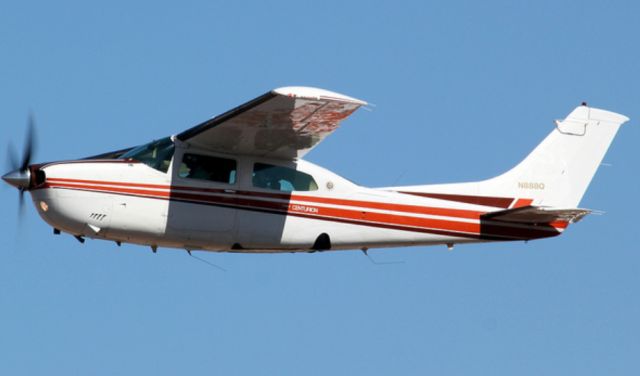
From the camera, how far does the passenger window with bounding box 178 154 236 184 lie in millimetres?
22266

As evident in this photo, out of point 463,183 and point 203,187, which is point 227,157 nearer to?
point 203,187

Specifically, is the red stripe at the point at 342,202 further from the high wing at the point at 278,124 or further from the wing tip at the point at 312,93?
the wing tip at the point at 312,93

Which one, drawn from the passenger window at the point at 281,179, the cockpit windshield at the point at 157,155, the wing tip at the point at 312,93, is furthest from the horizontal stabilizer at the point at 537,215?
the cockpit windshield at the point at 157,155

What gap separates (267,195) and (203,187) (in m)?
1.15

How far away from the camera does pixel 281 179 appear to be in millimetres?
22781

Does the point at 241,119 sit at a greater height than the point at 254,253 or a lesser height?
greater

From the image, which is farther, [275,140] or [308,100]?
[275,140]

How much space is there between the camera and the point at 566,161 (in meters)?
25.1

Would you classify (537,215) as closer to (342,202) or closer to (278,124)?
(342,202)

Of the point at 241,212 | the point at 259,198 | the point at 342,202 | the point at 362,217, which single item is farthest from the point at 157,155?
the point at 362,217

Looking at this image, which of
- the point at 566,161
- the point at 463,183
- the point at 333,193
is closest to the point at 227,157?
the point at 333,193

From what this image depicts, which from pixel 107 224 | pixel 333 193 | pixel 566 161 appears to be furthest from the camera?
pixel 566 161

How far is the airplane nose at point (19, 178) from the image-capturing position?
21391 mm

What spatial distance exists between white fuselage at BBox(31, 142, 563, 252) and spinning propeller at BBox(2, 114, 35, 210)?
268mm
